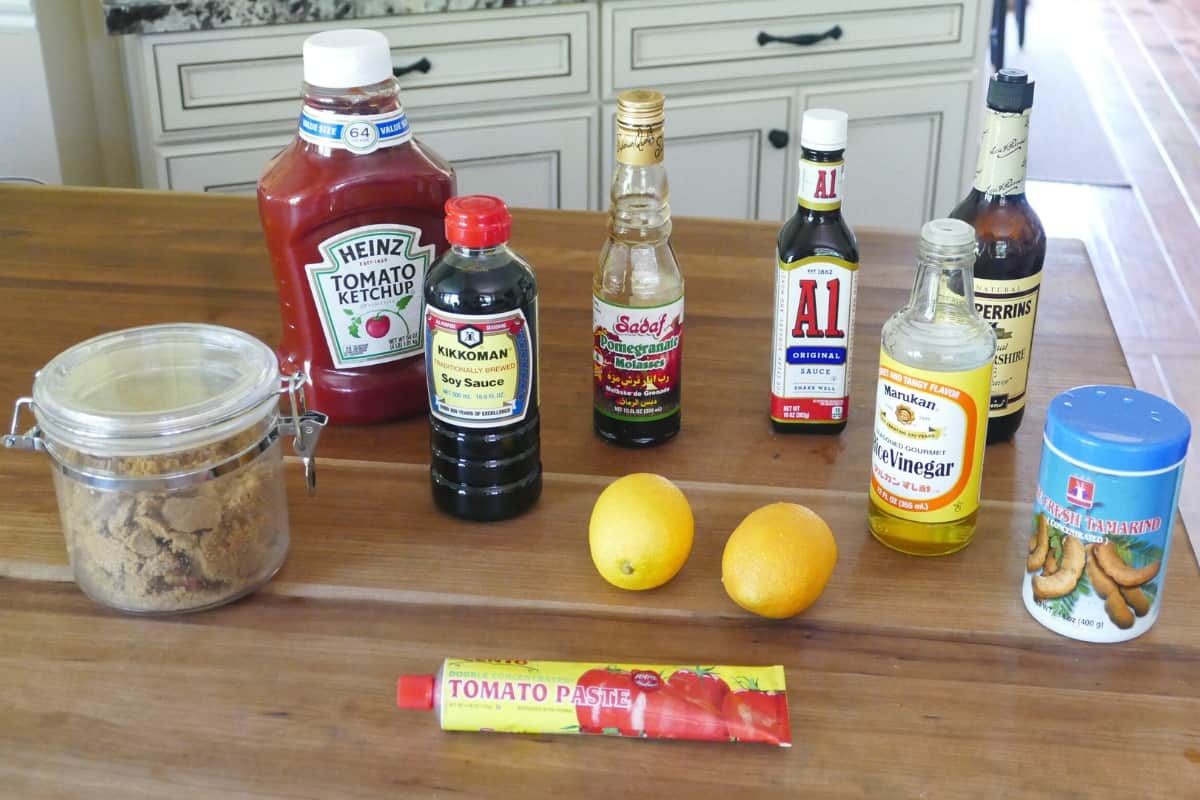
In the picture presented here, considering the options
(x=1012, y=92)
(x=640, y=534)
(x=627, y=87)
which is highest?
(x=1012, y=92)

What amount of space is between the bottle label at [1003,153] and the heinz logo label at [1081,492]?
240mm

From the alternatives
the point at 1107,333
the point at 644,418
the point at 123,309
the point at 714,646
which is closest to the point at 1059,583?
the point at 714,646

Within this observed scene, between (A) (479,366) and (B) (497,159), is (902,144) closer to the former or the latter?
(B) (497,159)

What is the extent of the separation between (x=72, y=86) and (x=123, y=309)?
1.20 m

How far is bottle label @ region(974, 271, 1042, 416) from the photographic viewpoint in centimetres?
88

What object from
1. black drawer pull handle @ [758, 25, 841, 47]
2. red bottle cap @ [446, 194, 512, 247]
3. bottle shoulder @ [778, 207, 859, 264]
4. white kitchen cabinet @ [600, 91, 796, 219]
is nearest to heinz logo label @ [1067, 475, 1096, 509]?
bottle shoulder @ [778, 207, 859, 264]

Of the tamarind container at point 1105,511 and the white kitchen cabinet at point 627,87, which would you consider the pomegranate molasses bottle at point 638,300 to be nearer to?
the tamarind container at point 1105,511

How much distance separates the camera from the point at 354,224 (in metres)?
0.92

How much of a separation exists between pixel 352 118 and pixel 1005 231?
17.6 inches

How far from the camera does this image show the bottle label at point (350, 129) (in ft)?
2.94

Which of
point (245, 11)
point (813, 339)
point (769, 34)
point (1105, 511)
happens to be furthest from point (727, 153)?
point (1105, 511)

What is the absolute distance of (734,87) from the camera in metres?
2.33

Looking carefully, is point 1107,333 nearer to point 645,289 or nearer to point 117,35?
point 645,289

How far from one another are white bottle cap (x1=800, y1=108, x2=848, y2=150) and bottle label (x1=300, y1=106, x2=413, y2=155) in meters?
0.29
